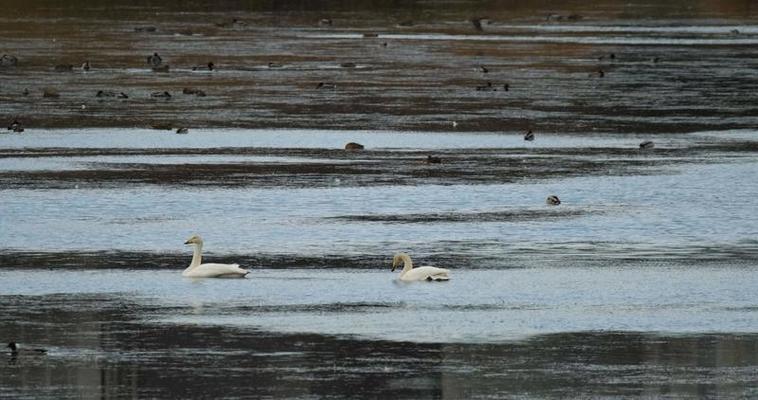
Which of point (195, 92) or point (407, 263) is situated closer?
point (407, 263)

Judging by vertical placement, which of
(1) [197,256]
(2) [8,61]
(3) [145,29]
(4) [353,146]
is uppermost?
(3) [145,29]

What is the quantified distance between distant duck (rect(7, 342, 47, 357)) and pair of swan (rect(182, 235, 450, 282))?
4.38 metres

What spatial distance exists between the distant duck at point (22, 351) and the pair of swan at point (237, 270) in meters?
4.38

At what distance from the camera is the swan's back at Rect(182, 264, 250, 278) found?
19.4 m

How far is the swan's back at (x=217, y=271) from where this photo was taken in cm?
1936

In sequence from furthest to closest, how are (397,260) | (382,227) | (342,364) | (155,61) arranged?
(155,61) < (382,227) < (397,260) < (342,364)

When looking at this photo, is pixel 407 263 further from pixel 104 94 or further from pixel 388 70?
pixel 388 70

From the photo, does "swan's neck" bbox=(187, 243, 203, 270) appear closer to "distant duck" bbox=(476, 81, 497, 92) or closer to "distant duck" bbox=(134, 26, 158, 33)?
"distant duck" bbox=(476, 81, 497, 92)

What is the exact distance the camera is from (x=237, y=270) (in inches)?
765

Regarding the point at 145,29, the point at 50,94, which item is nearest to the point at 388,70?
the point at 50,94

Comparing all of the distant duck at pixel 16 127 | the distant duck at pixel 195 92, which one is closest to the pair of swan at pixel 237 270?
the distant duck at pixel 16 127

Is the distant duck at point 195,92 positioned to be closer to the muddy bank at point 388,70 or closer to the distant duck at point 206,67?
the muddy bank at point 388,70

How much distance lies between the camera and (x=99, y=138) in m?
34.7

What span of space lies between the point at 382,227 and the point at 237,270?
4416 millimetres
